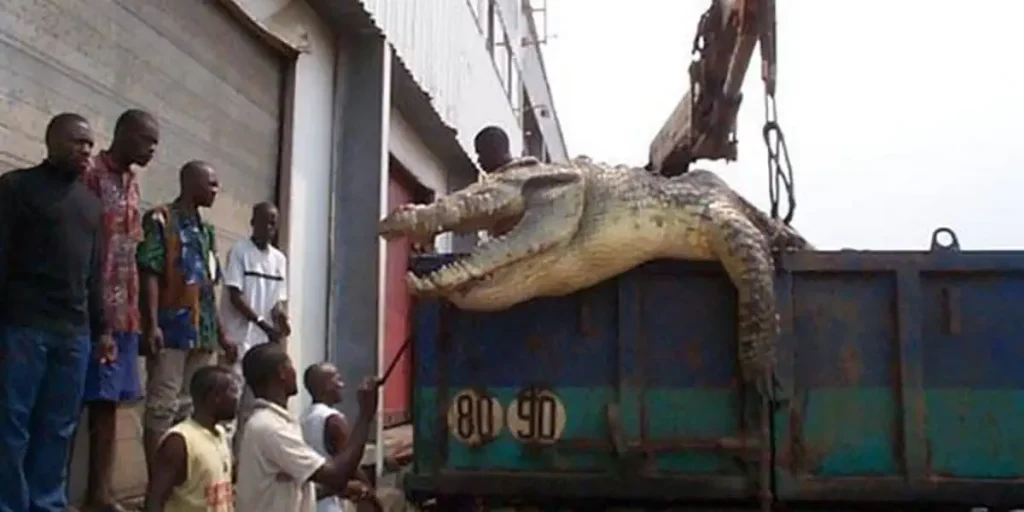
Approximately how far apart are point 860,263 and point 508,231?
4.26 ft

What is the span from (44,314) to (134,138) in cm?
85

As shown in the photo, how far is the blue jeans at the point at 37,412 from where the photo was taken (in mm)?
3838

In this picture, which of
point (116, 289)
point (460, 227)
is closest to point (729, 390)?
point (460, 227)

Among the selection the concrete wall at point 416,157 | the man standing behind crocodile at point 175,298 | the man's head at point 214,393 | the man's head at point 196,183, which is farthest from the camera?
the concrete wall at point 416,157

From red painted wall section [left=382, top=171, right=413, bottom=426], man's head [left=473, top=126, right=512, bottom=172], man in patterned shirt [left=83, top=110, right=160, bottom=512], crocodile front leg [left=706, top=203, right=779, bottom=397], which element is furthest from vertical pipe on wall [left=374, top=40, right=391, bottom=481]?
crocodile front leg [left=706, top=203, right=779, bottom=397]

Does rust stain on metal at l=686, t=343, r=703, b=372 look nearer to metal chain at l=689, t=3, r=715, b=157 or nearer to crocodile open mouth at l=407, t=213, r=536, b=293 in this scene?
crocodile open mouth at l=407, t=213, r=536, b=293

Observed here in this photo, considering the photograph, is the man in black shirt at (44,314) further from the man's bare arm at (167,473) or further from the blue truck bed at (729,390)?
the blue truck bed at (729,390)

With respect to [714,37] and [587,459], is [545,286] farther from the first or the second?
[714,37]

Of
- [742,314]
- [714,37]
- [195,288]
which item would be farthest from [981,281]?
[195,288]

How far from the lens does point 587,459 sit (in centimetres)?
414

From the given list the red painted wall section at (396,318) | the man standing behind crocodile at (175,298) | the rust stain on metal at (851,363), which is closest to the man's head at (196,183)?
the man standing behind crocodile at (175,298)

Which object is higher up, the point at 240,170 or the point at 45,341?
the point at 240,170

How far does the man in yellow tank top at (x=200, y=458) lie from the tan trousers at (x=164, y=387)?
→ 1.06 meters

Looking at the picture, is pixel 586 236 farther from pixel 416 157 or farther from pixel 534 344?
pixel 416 157
